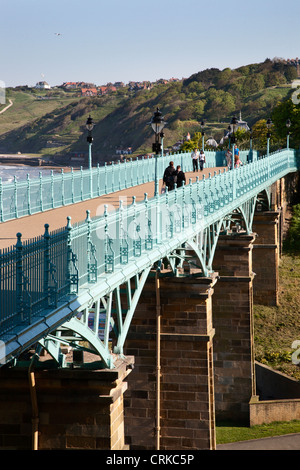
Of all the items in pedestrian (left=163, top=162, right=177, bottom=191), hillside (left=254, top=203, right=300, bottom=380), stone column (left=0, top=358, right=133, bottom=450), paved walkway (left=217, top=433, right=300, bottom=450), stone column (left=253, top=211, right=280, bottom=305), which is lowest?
paved walkway (left=217, top=433, right=300, bottom=450)

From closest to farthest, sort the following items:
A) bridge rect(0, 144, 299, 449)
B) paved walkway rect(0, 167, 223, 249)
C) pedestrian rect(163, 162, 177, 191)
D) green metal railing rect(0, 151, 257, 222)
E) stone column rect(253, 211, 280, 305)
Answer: bridge rect(0, 144, 299, 449) → paved walkway rect(0, 167, 223, 249) → green metal railing rect(0, 151, 257, 222) → pedestrian rect(163, 162, 177, 191) → stone column rect(253, 211, 280, 305)

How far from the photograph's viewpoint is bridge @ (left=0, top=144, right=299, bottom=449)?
479 inches

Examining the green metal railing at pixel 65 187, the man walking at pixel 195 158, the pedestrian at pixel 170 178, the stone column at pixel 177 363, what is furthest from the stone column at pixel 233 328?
the man walking at pixel 195 158

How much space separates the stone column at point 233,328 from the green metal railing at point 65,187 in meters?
4.87

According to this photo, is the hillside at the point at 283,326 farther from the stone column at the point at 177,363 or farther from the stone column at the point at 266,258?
the stone column at the point at 177,363

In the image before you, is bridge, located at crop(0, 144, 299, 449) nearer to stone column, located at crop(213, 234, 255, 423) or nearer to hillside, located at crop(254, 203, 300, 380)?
stone column, located at crop(213, 234, 255, 423)

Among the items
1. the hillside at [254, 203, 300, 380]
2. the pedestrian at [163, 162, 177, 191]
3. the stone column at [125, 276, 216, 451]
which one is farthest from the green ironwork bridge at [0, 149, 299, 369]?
the hillside at [254, 203, 300, 380]

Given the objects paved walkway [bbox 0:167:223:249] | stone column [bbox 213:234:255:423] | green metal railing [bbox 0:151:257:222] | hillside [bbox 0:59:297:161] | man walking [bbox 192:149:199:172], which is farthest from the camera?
hillside [bbox 0:59:297:161]

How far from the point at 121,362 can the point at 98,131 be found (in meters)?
146

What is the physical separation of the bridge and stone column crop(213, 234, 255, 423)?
0.05m

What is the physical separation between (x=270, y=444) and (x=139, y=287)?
686 inches

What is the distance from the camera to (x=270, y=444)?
31.6m

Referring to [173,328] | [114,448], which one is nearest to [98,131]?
[173,328]

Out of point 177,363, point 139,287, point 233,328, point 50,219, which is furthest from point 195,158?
point 139,287
